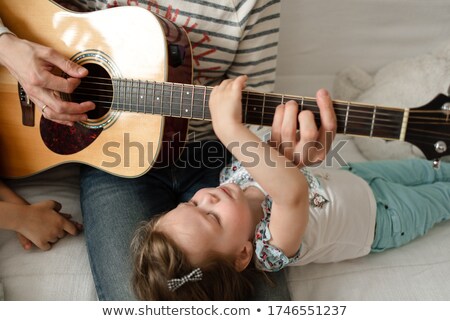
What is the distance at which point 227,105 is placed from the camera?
807 millimetres

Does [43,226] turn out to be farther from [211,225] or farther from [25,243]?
[211,225]

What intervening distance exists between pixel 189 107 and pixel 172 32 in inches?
7.1

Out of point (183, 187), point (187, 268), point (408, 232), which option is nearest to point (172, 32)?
point (183, 187)

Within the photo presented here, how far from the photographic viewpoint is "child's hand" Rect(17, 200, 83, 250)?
39.6 inches

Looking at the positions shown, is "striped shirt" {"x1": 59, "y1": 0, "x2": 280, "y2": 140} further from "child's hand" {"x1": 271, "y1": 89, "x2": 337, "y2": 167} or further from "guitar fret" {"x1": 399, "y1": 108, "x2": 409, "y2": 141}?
"guitar fret" {"x1": 399, "y1": 108, "x2": 409, "y2": 141}

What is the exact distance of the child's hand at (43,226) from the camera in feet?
3.30

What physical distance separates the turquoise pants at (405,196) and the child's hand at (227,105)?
0.51m

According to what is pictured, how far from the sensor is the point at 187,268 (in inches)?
34.7

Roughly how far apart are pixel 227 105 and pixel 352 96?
0.75m

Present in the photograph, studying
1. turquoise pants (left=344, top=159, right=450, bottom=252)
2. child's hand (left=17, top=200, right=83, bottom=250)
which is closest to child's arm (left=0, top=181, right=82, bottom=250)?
child's hand (left=17, top=200, right=83, bottom=250)

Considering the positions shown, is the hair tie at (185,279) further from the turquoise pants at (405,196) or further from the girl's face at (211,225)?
the turquoise pants at (405,196)

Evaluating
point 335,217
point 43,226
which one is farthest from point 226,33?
point 43,226

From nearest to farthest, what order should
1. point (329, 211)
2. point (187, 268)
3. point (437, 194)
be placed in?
point (187, 268) < point (329, 211) < point (437, 194)

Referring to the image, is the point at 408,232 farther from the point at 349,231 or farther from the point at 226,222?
the point at 226,222
